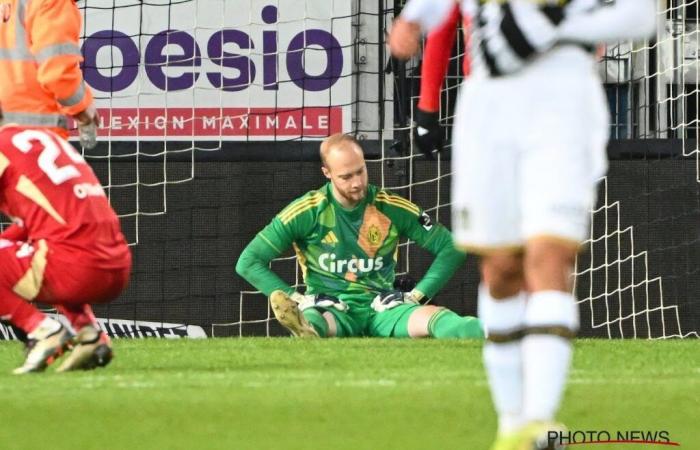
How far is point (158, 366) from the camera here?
6.04 m

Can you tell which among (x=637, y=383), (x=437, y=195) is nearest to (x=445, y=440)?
(x=637, y=383)

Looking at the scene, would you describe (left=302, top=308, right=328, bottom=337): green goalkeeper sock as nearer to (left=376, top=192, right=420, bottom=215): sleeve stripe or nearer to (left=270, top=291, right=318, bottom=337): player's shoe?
(left=270, top=291, right=318, bottom=337): player's shoe

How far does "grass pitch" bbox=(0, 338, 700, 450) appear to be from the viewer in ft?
13.0

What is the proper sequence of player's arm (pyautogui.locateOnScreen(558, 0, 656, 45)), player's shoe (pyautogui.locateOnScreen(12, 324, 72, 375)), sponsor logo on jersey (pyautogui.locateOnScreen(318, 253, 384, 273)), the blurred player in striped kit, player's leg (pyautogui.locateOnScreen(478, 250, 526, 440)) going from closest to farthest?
the blurred player in striped kit, player's arm (pyautogui.locateOnScreen(558, 0, 656, 45)), player's leg (pyautogui.locateOnScreen(478, 250, 526, 440)), player's shoe (pyautogui.locateOnScreen(12, 324, 72, 375)), sponsor logo on jersey (pyautogui.locateOnScreen(318, 253, 384, 273))

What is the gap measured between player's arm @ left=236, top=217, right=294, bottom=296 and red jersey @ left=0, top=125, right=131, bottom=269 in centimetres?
239

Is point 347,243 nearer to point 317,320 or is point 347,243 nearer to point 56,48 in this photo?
point 317,320

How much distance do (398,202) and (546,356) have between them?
4639 millimetres

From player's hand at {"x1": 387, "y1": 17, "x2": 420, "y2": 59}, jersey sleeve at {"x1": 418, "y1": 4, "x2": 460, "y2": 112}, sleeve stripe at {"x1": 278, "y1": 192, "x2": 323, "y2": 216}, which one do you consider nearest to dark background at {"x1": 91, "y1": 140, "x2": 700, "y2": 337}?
sleeve stripe at {"x1": 278, "y1": 192, "x2": 323, "y2": 216}

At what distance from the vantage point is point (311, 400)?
4.75 meters

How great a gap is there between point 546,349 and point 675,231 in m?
5.55

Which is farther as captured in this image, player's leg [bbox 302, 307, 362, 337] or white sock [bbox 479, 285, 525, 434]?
player's leg [bbox 302, 307, 362, 337]

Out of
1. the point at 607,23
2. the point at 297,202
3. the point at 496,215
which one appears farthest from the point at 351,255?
the point at 607,23

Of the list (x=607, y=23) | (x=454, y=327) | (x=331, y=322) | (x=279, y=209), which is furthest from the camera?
(x=279, y=209)

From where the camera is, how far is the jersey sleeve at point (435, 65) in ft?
14.3
